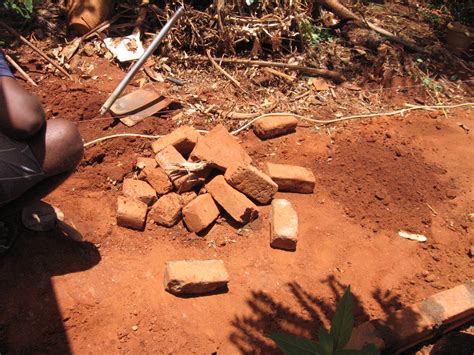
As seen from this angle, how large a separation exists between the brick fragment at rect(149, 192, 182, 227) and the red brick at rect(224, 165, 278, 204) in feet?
1.44

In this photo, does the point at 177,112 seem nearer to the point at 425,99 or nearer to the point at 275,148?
the point at 275,148

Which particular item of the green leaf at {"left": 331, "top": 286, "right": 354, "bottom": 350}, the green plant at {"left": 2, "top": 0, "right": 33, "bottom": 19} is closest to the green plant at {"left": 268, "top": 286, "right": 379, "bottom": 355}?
the green leaf at {"left": 331, "top": 286, "right": 354, "bottom": 350}

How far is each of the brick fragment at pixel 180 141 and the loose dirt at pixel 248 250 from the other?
0.18 metres

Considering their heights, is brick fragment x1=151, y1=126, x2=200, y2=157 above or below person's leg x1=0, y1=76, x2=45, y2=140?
below

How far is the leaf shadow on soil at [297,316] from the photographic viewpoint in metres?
2.70

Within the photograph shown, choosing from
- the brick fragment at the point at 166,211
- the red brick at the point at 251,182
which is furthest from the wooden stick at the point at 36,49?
the red brick at the point at 251,182

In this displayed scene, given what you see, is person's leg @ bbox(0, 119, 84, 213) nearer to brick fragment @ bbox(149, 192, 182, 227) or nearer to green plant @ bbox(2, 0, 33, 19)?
brick fragment @ bbox(149, 192, 182, 227)

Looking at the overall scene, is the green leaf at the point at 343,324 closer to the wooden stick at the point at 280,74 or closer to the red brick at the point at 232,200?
the red brick at the point at 232,200

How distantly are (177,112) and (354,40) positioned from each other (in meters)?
2.63

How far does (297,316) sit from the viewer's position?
2.89 meters

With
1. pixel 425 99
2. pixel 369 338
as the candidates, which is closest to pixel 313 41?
pixel 425 99

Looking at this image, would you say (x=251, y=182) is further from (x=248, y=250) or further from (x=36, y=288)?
(x=36, y=288)

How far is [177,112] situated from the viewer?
415 cm

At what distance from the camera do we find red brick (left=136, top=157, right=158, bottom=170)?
3.41 m
